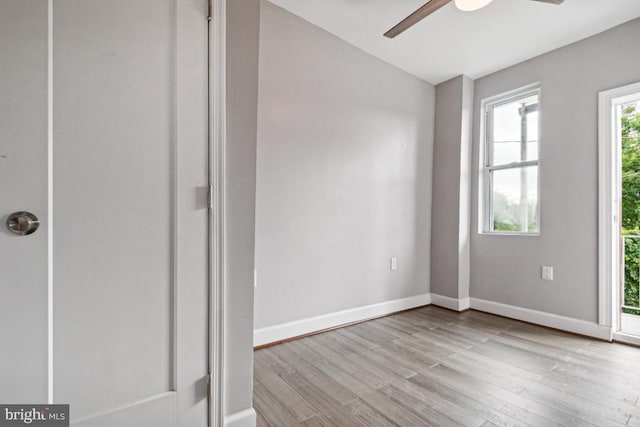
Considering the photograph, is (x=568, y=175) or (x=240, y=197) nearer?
(x=240, y=197)

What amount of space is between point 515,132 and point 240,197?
315cm

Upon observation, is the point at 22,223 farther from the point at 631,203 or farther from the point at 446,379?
the point at 631,203

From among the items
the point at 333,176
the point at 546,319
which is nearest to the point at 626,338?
the point at 546,319

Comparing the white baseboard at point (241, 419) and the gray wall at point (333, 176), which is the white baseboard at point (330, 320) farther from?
the white baseboard at point (241, 419)

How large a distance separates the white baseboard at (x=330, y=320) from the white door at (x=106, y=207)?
1102mm

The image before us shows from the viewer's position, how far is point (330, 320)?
267cm

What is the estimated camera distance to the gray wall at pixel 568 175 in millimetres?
2576

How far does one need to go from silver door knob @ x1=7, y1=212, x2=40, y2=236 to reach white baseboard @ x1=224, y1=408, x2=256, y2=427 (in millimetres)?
1001

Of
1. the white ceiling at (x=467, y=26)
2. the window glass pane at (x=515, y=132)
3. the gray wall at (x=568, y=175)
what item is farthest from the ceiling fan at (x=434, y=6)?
the window glass pane at (x=515, y=132)

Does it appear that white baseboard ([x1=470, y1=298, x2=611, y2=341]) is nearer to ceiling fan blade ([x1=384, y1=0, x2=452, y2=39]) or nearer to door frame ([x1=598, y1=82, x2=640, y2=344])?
door frame ([x1=598, y1=82, x2=640, y2=344])

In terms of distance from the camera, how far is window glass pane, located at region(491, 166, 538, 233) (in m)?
3.04

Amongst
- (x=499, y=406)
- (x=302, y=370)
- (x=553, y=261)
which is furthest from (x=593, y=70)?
(x=302, y=370)

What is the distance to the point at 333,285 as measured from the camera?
8.94 ft

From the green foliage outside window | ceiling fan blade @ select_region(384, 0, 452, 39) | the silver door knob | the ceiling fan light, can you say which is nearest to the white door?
the silver door knob
